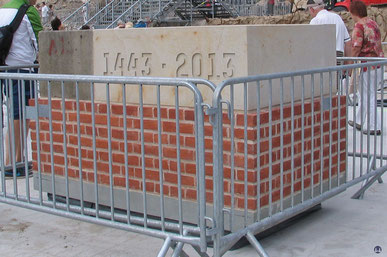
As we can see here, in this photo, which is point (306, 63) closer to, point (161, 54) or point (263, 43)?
point (263, 43)

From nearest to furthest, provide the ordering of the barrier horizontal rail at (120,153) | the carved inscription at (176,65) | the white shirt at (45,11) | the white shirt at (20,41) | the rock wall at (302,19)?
the barrier horizontal rail at (120,153) < the carved inscription at (176,65) < the white shirt at (20,41) < the rock wall at (302,19) < the white shirt at (45,11)

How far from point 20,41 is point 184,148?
3.05m

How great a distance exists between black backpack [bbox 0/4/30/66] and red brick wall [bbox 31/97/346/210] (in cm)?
168

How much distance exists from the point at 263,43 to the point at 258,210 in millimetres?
1102

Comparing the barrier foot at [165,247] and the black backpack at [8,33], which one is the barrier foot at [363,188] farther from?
the black backpack at [8,33]

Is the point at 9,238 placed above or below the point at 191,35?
below

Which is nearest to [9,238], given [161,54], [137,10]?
[161,54]

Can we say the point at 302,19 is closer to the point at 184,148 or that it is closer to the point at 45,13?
the point at 45,13

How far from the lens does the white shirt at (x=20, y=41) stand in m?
6.35

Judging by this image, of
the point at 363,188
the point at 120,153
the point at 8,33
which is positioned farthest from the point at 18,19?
the point at 363,188

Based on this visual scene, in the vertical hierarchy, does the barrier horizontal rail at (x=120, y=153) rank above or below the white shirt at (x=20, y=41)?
below

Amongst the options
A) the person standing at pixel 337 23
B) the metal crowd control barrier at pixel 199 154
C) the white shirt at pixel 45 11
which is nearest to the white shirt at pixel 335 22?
the person standing at pixel 337 23

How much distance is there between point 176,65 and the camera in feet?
14.1

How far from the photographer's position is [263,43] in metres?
4.10
